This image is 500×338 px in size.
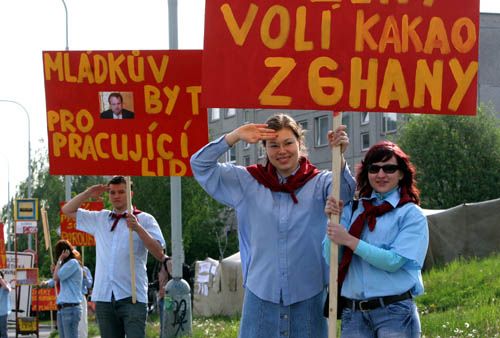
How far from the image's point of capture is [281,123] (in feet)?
20.1

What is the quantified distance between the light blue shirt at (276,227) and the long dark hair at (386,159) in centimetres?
8

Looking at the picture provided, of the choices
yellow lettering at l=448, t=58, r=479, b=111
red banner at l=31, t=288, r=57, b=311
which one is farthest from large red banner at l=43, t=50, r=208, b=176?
red banner at l=31, t=288, r=57, b=311

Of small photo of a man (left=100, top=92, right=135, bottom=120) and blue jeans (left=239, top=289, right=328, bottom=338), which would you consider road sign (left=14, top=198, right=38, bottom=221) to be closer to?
small photo of a man (left=100, top=92, right=135, bottom=120)

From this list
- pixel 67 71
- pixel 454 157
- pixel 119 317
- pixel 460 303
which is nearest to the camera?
pixel 119 317

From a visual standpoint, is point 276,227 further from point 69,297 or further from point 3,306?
point 3,306

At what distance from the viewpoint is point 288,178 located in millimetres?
6133

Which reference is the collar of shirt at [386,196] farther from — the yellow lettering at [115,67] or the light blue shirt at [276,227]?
the yellow lettering at [115,67]

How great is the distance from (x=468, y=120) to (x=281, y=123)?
36.9 meters

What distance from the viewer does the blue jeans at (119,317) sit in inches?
350

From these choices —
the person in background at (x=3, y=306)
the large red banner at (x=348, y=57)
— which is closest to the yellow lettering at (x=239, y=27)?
the large red banner at (x=348, y=57)

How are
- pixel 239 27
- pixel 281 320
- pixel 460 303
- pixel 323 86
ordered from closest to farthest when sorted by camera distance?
pixel 281 320, pixel 323 86, pixel 239 27, pixel 460 303

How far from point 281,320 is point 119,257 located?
342 cm

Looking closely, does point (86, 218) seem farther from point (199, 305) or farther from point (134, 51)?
point (199, 305)

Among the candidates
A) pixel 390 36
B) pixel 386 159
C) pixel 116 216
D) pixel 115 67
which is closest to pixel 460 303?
pixel 115 67
